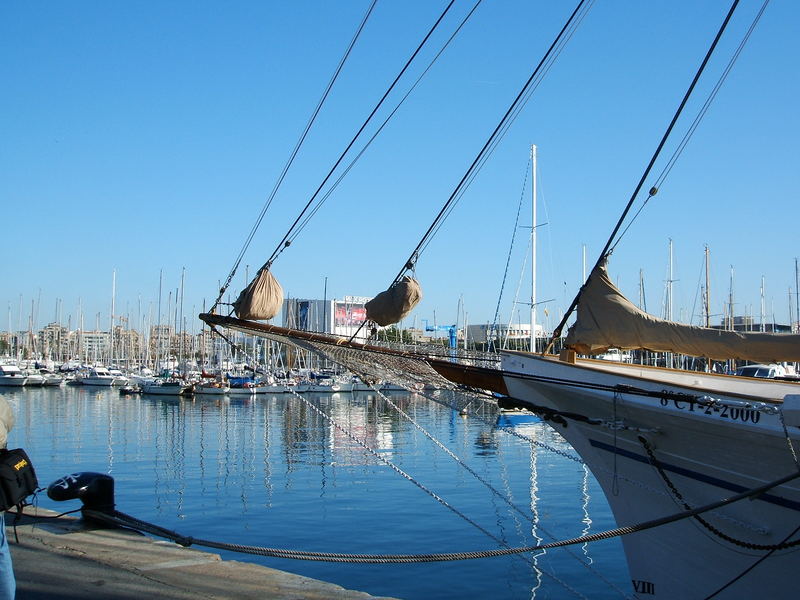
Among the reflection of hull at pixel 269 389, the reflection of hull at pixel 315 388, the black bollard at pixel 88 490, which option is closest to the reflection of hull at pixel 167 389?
the reflection of hull at pixel 269 389

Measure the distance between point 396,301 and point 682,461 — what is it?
348 cm

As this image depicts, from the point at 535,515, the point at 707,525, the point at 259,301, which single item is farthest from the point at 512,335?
the point at 707,525

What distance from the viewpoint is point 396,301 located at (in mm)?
9578

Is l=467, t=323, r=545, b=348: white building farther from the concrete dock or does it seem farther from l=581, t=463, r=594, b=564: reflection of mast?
the concrete dock

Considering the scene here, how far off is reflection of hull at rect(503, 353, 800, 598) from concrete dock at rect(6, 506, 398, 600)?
2654 millimetres

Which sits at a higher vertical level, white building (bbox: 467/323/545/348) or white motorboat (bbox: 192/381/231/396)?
white building (bbox: 467/323/545/348)

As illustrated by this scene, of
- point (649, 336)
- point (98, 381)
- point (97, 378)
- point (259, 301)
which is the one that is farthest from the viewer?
point (97, 378)

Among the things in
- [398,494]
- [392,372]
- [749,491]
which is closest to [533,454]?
[398,494]

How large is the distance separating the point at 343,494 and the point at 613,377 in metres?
12.7

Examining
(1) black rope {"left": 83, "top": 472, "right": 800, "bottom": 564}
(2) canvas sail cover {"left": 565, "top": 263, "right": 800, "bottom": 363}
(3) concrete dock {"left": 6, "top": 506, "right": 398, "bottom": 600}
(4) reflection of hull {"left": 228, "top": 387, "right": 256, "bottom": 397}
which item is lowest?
(4) reflection of hull {"left": 228, "top": 387, "right": 256, "bottom": 397}

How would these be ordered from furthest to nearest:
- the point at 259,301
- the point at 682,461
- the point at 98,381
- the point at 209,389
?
the point at 98,381, the point at 209,389, the point at 259,301, the point at 682,461

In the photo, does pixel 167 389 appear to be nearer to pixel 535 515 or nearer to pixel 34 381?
pixel 34 381

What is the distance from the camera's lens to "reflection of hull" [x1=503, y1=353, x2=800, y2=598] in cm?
705

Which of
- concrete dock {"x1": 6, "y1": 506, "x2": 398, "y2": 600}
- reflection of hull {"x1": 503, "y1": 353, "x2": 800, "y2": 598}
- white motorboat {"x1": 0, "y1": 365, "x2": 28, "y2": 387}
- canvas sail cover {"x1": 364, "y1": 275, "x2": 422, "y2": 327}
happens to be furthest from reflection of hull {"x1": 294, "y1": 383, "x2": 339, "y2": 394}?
reflection of hull {"x1": 503, "y1": 353, "x2": 800, "y2": 598}
